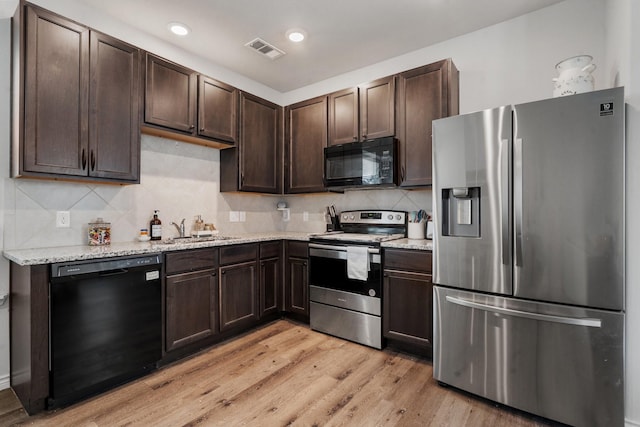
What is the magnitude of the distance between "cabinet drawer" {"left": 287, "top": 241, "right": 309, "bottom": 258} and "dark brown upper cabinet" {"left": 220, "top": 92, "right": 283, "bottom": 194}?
0.73 meters

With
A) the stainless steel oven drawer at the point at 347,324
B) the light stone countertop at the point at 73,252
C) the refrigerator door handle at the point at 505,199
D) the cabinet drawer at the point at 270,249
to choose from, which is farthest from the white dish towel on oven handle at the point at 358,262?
the light stone countertop at the point at 73,252

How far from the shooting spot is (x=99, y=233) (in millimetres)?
2365

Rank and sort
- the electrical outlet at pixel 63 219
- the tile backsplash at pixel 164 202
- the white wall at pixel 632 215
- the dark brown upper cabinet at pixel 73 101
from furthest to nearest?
1. the electrical outlet at pixel 63 219
2. the tile backsplash at pixel 164 202
3. the dark brown upper cabinet at pixel 73 101
4. the white wall at pixel 632 215

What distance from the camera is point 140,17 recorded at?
2469mm

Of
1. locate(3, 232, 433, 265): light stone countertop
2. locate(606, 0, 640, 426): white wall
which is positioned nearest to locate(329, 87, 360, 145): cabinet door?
locate(3, 232, 433, 265): light stone countertop

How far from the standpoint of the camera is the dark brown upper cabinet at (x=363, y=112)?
2.88 meters

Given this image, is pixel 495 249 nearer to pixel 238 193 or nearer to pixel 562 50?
→ pixel 562 50

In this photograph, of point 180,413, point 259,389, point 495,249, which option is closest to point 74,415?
point 180,413

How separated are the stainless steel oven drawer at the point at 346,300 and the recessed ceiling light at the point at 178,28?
2.54 meters

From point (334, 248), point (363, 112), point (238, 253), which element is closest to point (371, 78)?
point (363, 112)

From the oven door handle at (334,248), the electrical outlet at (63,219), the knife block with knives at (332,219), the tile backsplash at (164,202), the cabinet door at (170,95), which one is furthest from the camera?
the knife block with knives at (332,219)

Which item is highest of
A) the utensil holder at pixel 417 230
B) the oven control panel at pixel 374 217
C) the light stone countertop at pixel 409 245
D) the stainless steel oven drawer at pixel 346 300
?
the oven control panel at pixel 374 217

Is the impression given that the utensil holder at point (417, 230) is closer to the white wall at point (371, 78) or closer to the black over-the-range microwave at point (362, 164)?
the white wall at point (371, 78)

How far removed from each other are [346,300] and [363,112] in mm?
1791
